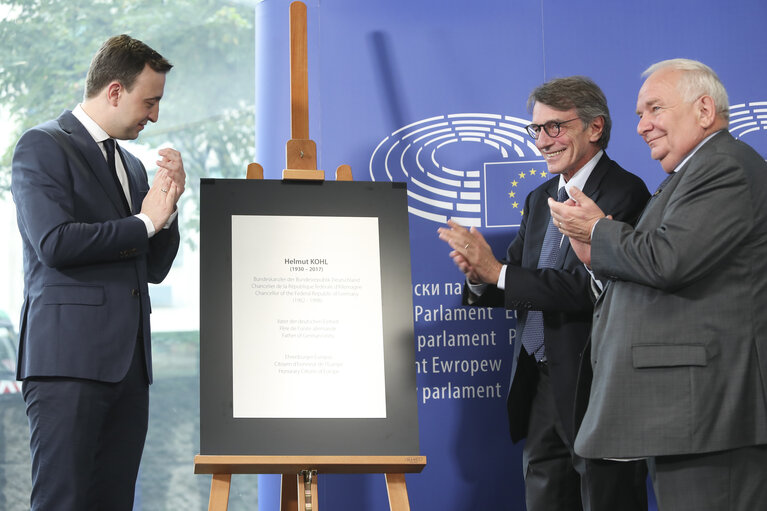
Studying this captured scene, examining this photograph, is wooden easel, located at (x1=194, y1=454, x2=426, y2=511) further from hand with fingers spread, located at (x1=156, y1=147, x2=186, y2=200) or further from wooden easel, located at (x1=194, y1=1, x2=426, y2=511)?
hand with fingers spread, located at (x1=156, y1=147, x2=186, y2=200)

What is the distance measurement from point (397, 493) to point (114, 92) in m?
1.65

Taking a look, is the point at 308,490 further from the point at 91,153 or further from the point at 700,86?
the point at 700,86

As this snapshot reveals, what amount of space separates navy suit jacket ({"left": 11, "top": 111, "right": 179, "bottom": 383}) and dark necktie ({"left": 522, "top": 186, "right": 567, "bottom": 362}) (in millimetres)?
1353

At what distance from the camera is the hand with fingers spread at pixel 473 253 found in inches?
109

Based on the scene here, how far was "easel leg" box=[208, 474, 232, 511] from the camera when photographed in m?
2.42

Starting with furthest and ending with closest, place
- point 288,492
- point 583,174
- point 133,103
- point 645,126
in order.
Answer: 1. point 583,174
2. point 288,492
3. point 133,103
4. point 645,126

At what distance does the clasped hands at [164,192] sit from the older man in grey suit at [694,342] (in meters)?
1.40

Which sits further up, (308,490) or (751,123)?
(751,123)

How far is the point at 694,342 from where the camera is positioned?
6.59 feet

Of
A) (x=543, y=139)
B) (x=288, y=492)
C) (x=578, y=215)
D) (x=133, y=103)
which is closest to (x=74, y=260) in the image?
(x=133, y=103)

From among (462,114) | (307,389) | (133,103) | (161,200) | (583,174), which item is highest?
(462,114)

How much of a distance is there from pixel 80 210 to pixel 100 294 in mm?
286

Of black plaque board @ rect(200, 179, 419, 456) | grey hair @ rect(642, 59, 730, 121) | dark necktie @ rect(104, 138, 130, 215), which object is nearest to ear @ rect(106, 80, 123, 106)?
dark necktie @ rect(104, 138, 130, 215)

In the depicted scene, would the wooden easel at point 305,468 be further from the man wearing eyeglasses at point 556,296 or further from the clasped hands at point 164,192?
the clasped hands at point 164,192
